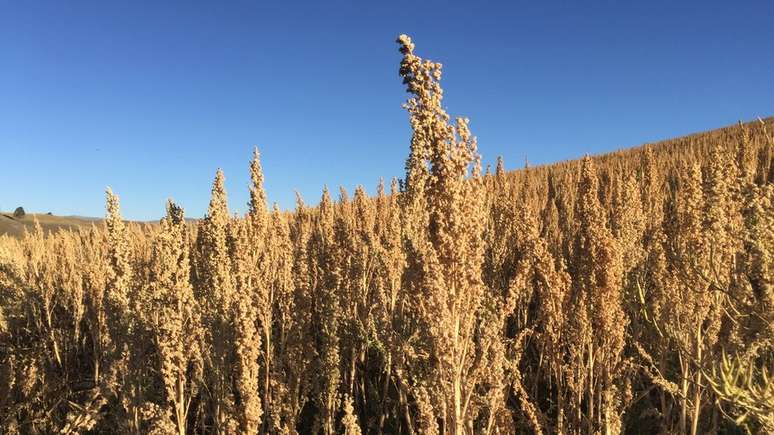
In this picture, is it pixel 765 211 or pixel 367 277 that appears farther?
pixel 367 277

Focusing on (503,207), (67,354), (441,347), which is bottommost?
(67,354)

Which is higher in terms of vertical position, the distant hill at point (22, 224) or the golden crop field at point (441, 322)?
the distant hill at point (22, 224)

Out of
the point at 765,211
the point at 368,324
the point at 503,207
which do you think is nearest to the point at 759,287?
the point at 765,211

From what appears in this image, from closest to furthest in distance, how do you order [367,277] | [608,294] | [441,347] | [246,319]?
[441,347], [246,319], [608,294], [367,277]

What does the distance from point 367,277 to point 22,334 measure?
498cm

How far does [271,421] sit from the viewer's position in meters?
3.13

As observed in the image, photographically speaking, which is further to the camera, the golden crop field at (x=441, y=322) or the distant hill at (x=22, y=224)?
the distant hill at (x=22, y=224)

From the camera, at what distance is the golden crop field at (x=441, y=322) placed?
1912 mm

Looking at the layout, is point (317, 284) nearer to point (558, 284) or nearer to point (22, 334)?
point (558, 284)

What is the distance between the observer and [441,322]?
1.84 meters

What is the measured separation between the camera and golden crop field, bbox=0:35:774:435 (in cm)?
191

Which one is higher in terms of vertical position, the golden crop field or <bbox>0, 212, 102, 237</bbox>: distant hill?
<bbox>0, 212, 102, 237</bbox>: distant hill

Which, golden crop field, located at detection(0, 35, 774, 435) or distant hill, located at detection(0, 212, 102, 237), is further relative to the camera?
distant hill, located at detection(0, 212, 102, 237)

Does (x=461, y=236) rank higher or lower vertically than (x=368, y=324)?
higher
